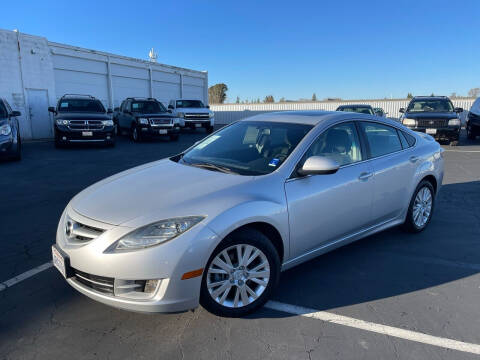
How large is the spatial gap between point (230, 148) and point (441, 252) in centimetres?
264

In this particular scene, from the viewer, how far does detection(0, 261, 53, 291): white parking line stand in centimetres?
338

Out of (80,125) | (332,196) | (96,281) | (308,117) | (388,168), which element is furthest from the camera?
(80,125)

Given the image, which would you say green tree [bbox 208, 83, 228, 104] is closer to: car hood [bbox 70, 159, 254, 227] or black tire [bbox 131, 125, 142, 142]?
black tire [bbox 131, 125, 142, 142]

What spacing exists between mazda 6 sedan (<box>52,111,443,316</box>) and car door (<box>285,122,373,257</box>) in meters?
0.01

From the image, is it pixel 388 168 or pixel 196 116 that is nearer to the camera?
pixel 388 168

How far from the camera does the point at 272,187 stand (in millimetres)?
3010

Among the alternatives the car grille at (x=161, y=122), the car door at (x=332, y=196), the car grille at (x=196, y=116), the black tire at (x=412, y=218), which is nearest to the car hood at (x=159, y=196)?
the car door at (x=332, y=196)

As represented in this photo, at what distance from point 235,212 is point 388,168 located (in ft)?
7.04

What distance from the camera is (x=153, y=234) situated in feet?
8.30

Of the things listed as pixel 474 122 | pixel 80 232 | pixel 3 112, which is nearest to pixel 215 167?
pixel 80 232

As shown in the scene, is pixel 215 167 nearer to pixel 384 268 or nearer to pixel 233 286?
pixel 233 286

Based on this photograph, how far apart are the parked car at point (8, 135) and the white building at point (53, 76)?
670 centimetres

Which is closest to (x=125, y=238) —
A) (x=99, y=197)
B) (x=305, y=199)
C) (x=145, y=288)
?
(x=145, y=288)

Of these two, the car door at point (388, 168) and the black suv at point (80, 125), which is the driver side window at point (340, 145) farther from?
the black suv at point (80, 125)
